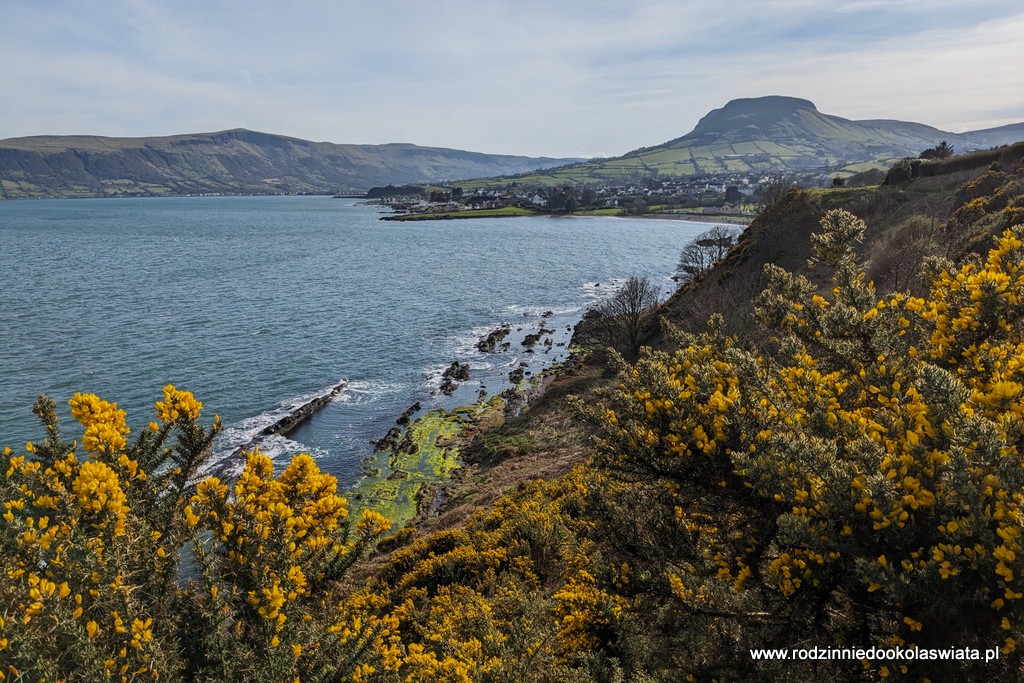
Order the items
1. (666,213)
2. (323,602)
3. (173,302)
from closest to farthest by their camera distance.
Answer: (323,602), (173,302), (666,213)

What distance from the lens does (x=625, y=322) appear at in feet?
135

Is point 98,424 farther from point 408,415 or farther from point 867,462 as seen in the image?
point 408,415

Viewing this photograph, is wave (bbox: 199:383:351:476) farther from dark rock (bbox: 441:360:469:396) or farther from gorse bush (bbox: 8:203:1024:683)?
gorse bush (bbox: 8:203:1024:683)

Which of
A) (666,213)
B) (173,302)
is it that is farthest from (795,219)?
(666,213)

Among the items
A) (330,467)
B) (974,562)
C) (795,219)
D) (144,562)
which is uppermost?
(795,219)

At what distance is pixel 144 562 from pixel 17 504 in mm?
1339

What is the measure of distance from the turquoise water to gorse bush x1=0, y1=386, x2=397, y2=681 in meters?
23.2

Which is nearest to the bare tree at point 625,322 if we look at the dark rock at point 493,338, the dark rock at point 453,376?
the dark rock at point 493,338

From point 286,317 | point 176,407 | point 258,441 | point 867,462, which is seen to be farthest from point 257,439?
point 867,462

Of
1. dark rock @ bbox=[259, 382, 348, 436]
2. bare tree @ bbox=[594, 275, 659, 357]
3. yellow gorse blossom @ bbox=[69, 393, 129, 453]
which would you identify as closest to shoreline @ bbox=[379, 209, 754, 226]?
bare tree @ bbox=[594, 275, 659, 357]

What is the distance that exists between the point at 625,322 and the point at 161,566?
37.8 m

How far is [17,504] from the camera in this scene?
5418 mm

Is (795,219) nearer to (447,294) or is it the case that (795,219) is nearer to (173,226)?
(447,294)

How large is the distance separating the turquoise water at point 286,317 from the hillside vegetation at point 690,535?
23.3 meters
